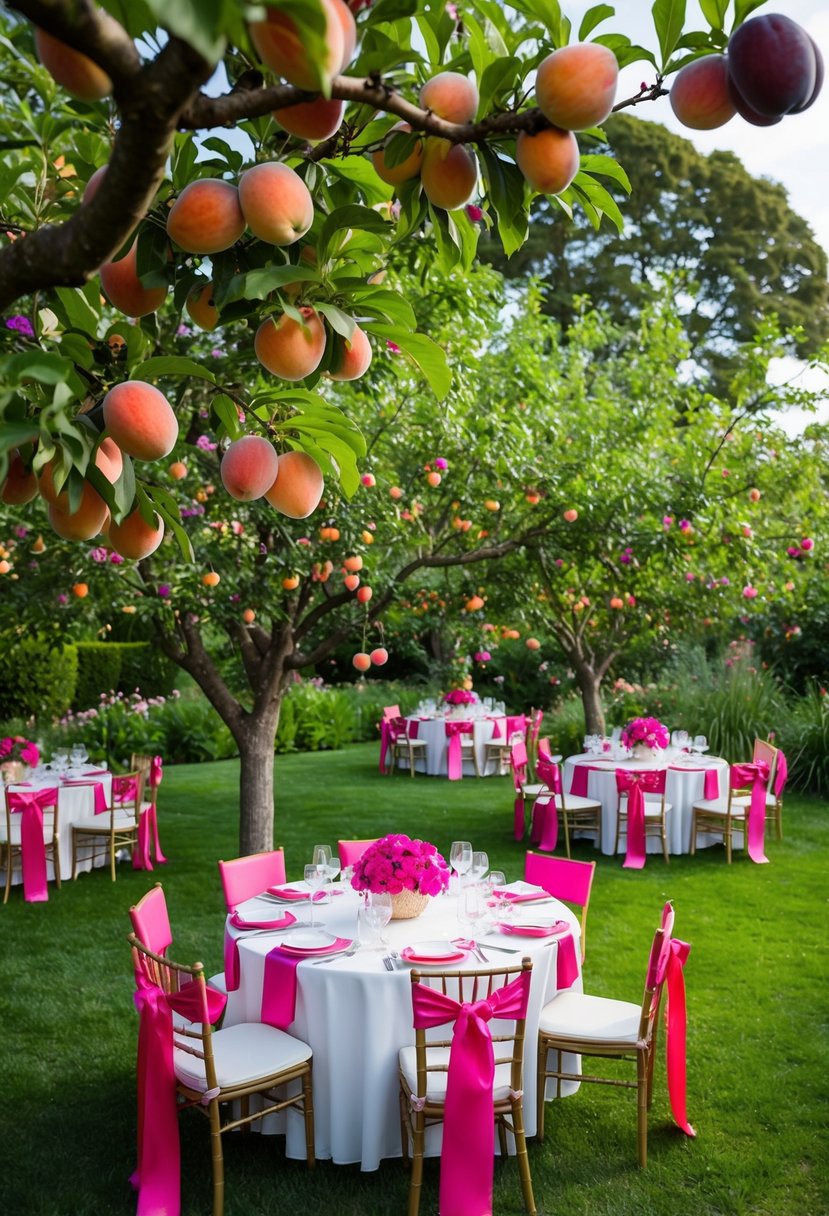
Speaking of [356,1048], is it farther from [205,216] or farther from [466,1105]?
[205,216]

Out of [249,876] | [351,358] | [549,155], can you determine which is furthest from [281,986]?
[549,155]

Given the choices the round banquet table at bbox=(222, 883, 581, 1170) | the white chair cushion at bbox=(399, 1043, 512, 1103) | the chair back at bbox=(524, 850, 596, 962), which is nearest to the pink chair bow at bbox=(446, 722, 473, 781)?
the chair back at bbox=(524, 850, 596, 962)

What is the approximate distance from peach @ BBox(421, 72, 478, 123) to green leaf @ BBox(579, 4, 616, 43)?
145 millimetres

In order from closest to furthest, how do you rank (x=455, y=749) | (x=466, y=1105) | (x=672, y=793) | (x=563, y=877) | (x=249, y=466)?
(x=249, y=466)
(x=466, y=1105)
(x=563, y=877)
(x=672, y=793)
(x=455, y=749)

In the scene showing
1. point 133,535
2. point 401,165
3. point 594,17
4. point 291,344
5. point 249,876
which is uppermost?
point 594,17

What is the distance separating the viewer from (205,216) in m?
1.00

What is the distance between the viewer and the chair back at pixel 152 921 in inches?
139

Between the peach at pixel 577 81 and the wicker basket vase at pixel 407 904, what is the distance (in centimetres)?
334

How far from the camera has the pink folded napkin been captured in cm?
350

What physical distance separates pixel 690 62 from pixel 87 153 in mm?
854

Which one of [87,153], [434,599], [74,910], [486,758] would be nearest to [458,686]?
[486,758]

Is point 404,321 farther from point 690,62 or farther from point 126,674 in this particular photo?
point 126,674

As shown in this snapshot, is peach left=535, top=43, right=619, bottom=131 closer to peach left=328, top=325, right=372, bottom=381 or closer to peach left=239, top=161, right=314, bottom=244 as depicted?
peach left=239, top=161, right=314, bottom=244

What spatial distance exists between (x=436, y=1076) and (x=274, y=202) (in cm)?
305
